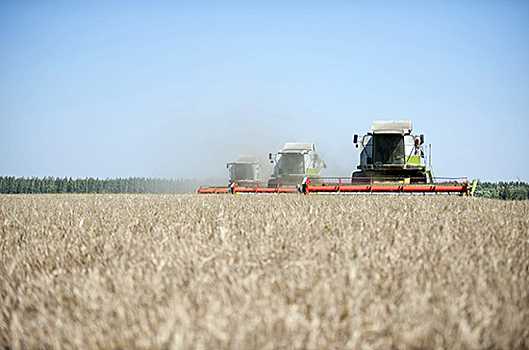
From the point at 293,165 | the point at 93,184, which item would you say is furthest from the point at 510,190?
the point at 93,184

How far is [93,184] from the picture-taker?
5312cm

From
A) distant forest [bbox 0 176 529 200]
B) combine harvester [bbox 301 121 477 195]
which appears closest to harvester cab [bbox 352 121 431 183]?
combine harvester [bbox 301 121 477 195]

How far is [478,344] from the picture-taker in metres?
1.33

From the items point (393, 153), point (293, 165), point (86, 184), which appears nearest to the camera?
point (393, 153)

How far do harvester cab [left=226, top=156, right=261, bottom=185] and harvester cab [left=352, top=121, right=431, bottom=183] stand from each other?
8.34 m

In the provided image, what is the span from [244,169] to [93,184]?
36.9 m

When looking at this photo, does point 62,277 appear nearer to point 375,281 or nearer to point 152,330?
point 152,330

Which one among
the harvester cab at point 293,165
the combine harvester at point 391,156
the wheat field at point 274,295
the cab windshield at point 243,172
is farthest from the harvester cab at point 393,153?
the wheat field at point 274,295

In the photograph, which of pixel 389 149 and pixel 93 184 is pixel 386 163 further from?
pixel 93 184

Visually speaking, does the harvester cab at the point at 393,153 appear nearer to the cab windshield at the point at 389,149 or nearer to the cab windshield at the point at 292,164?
the cab windshield at the point at 389,149

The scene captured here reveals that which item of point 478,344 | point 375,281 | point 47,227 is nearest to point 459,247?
point 375,281

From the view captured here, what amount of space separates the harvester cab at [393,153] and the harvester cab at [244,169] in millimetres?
8342

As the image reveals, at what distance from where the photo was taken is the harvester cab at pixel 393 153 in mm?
14273

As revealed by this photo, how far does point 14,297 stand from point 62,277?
0.27 m
